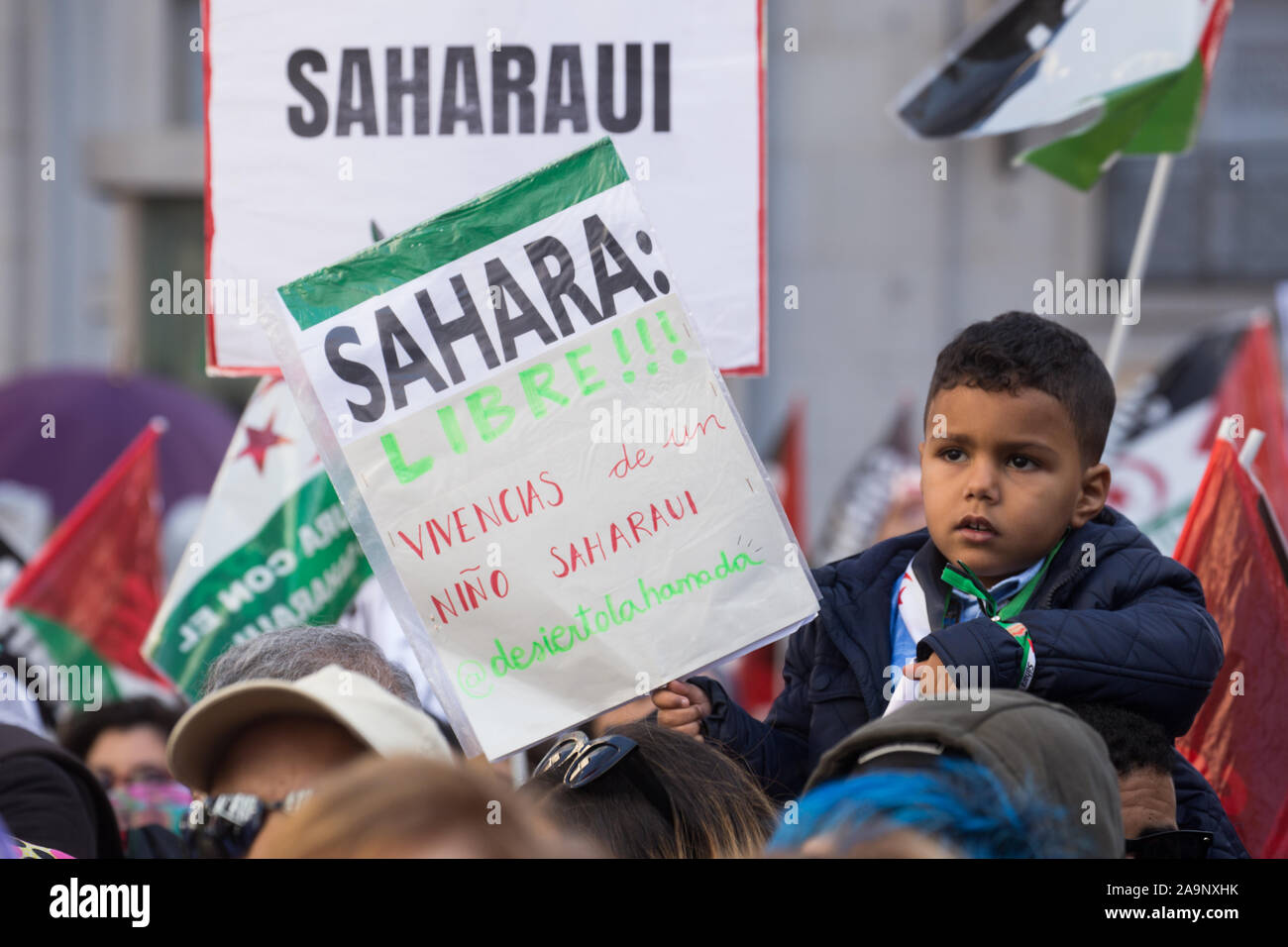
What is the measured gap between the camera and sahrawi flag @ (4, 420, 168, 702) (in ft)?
15.4

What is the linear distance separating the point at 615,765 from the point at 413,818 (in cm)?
85

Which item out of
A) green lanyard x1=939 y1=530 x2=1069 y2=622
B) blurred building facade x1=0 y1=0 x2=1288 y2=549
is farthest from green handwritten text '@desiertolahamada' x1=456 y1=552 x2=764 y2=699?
blurred building facade x1=0 y1=0 x2=1288 y2=549

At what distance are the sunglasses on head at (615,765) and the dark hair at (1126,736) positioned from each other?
0.59 m

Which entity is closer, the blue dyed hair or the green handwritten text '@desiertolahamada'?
the blue dyed hair

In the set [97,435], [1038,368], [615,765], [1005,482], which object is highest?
[1038,368]

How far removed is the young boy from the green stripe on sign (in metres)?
0.65

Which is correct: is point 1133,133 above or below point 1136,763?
above

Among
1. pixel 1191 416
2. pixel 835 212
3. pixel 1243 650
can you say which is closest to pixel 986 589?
pixel 1243 650

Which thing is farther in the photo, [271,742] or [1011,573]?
[1011,573]

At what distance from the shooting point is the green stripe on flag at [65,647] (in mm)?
4711

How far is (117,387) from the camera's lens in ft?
29.7

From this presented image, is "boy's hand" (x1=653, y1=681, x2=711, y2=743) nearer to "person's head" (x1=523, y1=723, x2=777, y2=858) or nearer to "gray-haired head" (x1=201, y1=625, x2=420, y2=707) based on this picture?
"person's head" (x1=523, y1=723, x2=777, y2=858)

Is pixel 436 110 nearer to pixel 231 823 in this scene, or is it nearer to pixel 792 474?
pixel 231 823

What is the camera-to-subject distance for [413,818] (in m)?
1.25
